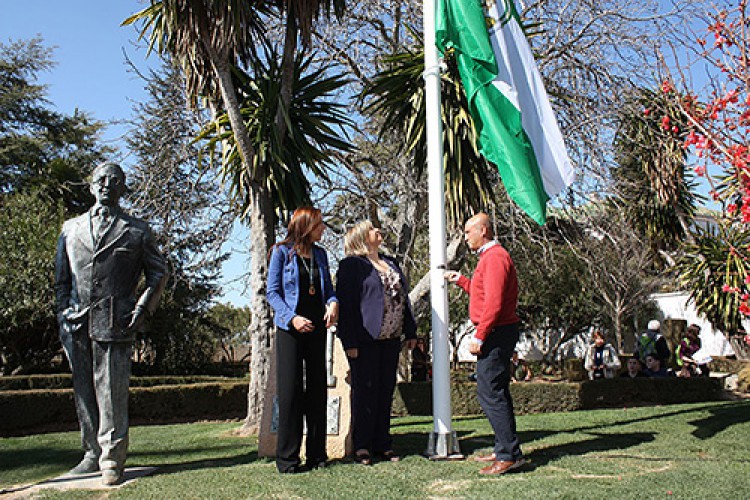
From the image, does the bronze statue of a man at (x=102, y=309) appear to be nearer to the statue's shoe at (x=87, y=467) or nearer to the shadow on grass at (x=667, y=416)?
the statue's shoe at (x=87, y=467)

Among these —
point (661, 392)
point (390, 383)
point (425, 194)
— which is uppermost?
point (425, 194)

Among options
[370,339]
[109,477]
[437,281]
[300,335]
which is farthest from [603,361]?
[109,477]

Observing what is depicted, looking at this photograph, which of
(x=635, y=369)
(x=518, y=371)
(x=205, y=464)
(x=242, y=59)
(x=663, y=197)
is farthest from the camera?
(x=518, y=371)

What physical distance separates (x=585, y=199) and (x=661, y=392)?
176 inches

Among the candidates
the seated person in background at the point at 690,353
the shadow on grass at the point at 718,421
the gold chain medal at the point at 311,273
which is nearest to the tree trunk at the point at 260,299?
the gold chain medal at the point at 311,273

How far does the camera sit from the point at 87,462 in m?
4.39

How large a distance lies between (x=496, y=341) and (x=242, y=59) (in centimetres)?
553

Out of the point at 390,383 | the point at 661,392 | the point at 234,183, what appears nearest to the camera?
the point at 390,383

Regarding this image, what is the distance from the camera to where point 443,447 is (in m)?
4.82

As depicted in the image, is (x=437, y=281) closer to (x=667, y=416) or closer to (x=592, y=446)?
(x=592, y=446)

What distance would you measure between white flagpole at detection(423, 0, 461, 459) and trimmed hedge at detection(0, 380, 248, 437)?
801cm

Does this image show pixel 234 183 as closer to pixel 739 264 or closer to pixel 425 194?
pixel 425 194

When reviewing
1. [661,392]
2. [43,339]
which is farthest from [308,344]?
[43,339]

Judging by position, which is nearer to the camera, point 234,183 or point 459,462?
point 459,462
